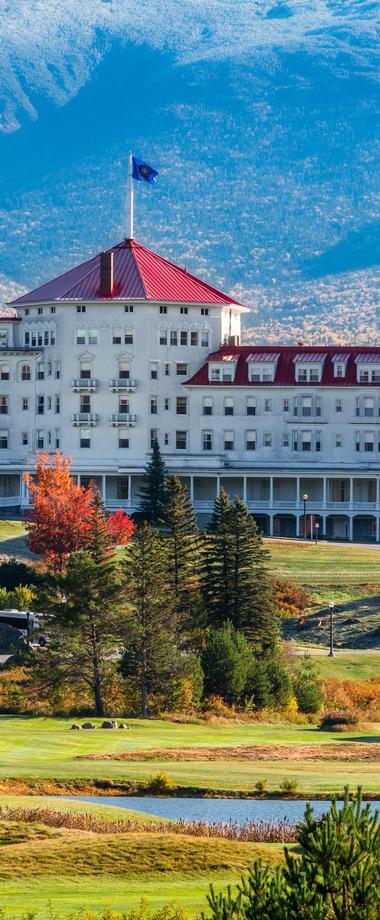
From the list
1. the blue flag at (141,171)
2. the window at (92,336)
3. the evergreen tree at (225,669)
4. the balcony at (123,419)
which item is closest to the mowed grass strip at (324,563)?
the balcony at (123,419)

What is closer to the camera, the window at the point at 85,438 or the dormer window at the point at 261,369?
the dormer window at the point at 261,369

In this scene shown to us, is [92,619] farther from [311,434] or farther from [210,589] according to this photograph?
[311,434]

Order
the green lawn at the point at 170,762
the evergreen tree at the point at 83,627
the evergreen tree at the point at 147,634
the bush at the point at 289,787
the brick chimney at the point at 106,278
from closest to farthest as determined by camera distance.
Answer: the bush at the point at 289,787, the green lawn at the point at 170,762, the evergreen tree at the point at 83,627, the evergreen tree at the point at 147,634, the brick chimney at the point at 106,278

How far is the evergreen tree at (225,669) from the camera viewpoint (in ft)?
221

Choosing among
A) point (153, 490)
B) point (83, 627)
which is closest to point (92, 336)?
point (153, 490)

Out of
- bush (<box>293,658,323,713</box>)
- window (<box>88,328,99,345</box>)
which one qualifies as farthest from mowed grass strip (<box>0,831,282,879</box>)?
window (<box>88,328,99,345</box>)

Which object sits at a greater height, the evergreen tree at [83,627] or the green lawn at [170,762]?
the evergreen tree at [83,627]

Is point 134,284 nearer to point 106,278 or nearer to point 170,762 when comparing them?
point 106,278

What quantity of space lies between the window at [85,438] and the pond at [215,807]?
8384 centimetres

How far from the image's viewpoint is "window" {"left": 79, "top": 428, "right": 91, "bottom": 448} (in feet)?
427

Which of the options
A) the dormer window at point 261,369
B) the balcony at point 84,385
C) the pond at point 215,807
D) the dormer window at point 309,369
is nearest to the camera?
the pond at point 215,807

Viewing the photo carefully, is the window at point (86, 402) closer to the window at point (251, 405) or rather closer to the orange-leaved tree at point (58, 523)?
the window at point (251, 405)

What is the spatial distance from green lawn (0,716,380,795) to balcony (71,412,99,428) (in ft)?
228

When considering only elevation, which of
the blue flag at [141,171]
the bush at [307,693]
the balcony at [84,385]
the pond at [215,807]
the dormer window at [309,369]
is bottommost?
the pond at [215,807]
